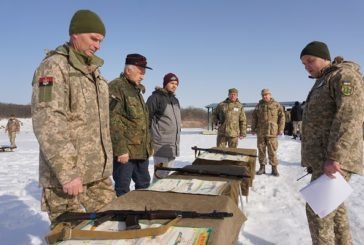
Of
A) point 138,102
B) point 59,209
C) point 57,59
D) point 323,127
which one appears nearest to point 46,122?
point 57,59

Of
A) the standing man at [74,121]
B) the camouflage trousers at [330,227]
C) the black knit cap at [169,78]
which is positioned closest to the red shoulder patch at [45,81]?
the standing man at [74,121]

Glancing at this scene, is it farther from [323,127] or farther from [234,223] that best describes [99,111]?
[323,127]

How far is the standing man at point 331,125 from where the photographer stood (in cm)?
261

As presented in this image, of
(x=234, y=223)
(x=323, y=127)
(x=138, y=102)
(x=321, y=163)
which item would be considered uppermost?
(x=138, y=102)

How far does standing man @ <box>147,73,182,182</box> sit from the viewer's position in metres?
5.09

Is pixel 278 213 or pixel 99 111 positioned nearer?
pixel 99 111

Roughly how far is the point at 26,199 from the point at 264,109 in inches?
214

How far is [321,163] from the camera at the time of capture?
287 cm

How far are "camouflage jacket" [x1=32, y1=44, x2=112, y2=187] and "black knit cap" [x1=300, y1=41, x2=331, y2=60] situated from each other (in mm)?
1757

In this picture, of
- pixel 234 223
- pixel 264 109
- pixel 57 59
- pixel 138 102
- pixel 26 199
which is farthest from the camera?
pixel 264 109

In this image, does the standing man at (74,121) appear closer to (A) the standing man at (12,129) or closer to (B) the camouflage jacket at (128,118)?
(B) the camouflage jacket at (128,118)

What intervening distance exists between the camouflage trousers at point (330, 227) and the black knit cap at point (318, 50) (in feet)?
3.25

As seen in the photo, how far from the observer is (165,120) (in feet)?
16.9

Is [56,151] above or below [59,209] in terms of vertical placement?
above
